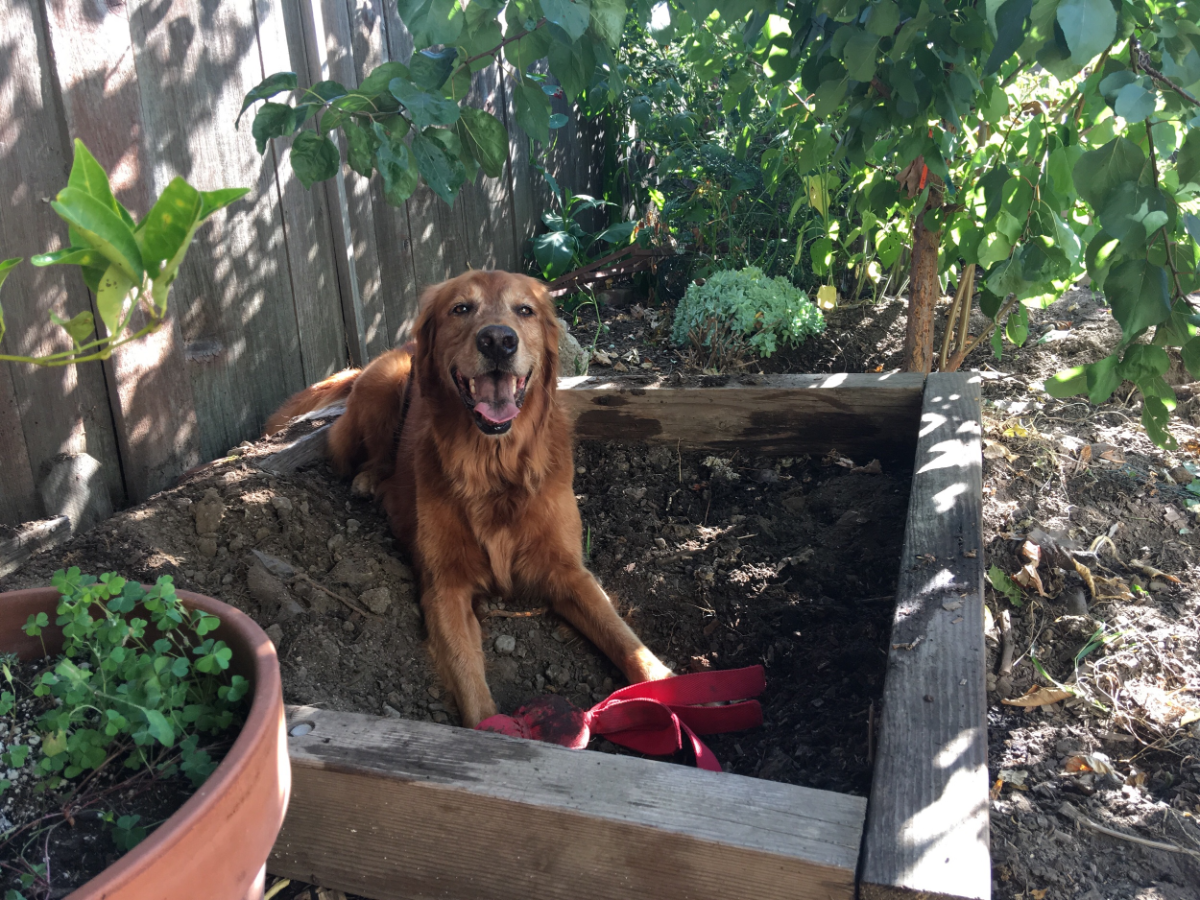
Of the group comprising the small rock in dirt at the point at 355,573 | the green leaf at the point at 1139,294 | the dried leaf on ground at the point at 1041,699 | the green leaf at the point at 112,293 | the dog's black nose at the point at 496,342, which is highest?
the green leaf at the point at 112,293

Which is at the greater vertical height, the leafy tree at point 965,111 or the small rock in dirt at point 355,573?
the leafy tree at point 965,111

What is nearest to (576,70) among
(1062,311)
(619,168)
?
(1062,311)

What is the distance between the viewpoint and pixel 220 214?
9.98ft

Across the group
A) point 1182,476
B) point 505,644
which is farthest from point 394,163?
point 1182,476

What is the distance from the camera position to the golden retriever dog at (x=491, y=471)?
2537mm

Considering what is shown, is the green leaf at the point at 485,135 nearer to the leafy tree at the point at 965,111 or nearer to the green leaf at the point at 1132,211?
the leafy tree at the point at 965,111

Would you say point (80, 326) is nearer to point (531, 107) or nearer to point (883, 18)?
point (531, 107)

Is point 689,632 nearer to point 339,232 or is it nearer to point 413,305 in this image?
point 339,232

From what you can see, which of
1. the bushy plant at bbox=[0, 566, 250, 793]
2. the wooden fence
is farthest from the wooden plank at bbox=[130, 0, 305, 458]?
the bushy plant at bbox=[0, 566, 250, 793]

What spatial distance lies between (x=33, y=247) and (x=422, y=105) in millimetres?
1336

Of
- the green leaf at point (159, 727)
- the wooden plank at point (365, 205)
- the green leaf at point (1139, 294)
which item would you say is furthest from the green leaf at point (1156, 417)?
the wooden plank at point (365, 205)

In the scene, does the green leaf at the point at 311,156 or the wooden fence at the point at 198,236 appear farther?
the wooden fence at the point at 198,236

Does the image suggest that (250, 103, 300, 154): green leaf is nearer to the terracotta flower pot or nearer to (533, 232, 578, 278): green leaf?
the terracotta flower pot

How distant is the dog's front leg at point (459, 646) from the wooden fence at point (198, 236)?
1.06m
